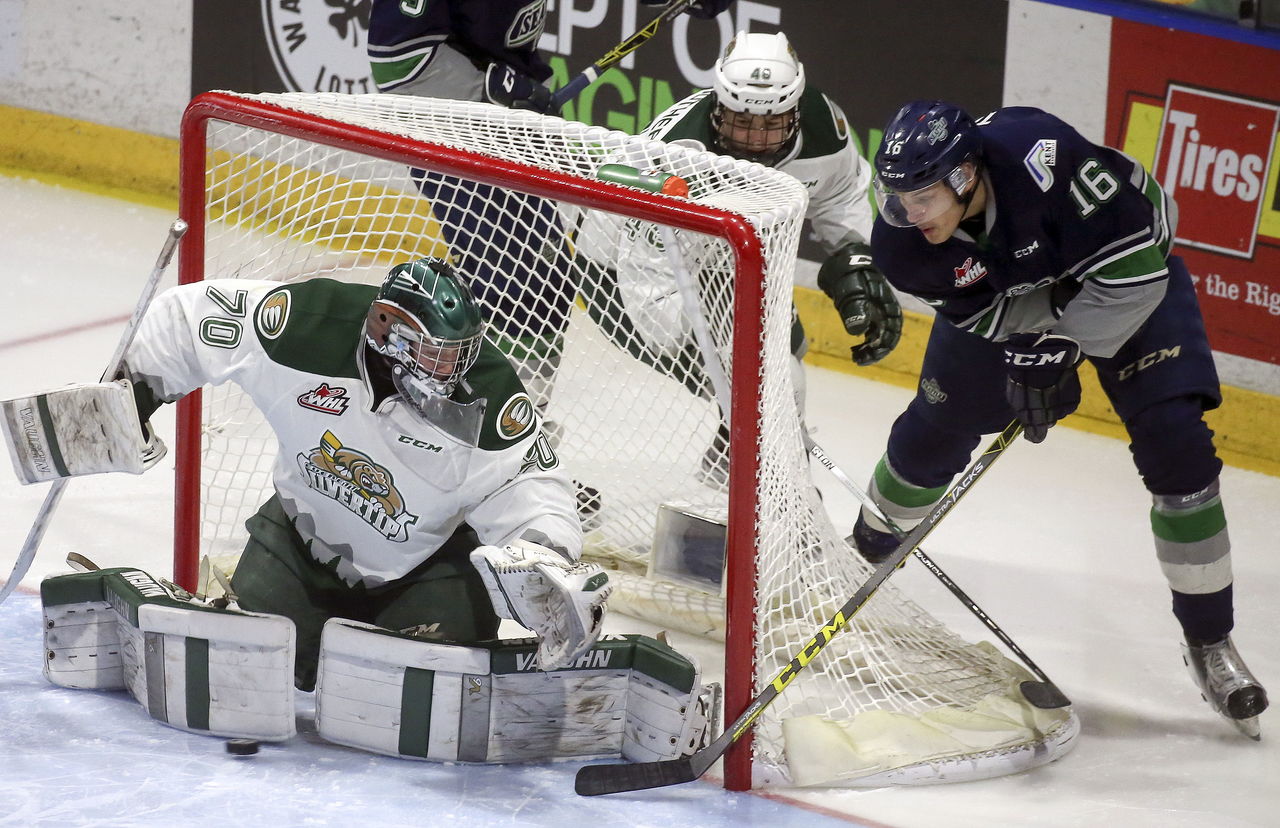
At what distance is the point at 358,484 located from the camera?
3.08 metres

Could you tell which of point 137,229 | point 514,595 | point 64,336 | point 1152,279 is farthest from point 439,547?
point 137,229

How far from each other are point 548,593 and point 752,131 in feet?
4.01

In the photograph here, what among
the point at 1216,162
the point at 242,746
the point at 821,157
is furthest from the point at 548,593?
A: the point at 1216,162

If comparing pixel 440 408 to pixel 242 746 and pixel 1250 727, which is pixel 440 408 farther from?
pixel 1250 727

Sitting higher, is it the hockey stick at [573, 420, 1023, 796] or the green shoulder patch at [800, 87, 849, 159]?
the green shoulder patch at [800, 87, 849, 159]

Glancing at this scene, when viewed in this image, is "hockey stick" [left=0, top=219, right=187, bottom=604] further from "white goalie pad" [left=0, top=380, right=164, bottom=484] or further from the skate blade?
the skate blade

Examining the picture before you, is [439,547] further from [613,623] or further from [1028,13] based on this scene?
[1028,13]

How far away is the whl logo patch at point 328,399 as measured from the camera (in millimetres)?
3023

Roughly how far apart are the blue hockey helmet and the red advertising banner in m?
1.78

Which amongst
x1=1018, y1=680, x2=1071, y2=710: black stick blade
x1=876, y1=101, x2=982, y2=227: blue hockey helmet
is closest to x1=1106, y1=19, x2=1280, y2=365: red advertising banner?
x1=1018, y1=680, x2=1071, y2=710: black stick blade

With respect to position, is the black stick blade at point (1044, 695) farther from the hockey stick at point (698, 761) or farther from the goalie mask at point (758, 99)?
the goalie mask at point (758, 99)

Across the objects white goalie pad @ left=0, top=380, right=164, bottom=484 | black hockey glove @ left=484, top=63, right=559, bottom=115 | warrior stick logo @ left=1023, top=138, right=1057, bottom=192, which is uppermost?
warrior stick logo @ left=1023, top=138, right=1057, bottom=192

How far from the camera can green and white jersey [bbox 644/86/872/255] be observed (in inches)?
148

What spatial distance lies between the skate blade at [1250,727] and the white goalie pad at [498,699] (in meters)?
1.04
